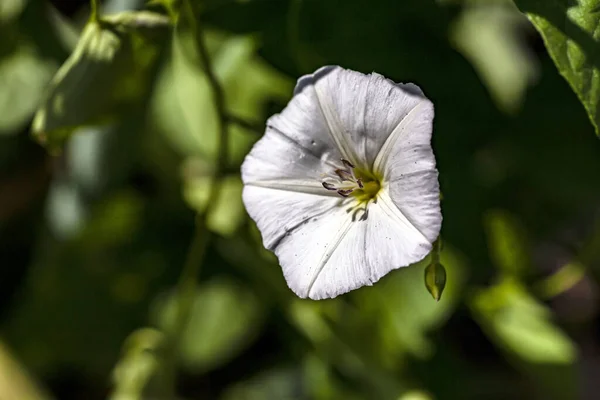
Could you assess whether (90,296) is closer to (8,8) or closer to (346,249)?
(8,8)

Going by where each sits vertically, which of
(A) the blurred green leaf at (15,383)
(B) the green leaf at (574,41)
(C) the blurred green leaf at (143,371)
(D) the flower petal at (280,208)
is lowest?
(A) the blurred green leaf at (15,383)

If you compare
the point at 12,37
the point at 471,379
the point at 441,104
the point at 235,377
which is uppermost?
the point at 441,104

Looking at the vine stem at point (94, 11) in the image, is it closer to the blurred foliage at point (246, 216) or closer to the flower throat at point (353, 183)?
the blurred foliage at point (246, 216)

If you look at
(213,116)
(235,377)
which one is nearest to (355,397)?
(235,377)

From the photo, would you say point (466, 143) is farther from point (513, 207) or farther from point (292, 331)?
point (292, 331)

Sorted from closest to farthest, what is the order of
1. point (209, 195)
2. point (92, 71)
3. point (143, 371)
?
1. point (92, 71)
2. point (209, 195)
3. point (143, 371)

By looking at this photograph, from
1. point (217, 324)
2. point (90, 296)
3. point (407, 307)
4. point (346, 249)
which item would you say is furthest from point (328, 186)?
point (90, 296)

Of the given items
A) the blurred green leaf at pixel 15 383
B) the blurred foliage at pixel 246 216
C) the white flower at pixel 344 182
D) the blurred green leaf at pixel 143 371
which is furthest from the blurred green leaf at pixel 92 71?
the blurred green leaf at pixel 15 383
